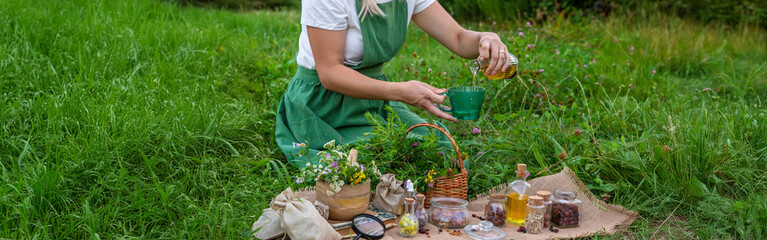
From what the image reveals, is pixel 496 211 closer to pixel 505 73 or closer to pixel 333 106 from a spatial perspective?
pixel 505 73

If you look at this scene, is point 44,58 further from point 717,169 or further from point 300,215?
point 717,169

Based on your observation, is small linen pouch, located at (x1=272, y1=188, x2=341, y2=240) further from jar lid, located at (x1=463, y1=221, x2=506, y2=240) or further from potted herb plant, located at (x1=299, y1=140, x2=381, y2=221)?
jar lid, located at (x1=463, y1=221, x2=506, y2=240)

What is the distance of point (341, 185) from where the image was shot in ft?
7.79

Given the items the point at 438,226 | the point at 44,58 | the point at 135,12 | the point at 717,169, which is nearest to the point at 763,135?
the point at 717,169

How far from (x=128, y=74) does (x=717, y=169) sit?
3220 millimetres

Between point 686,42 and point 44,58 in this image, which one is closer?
point 44,58

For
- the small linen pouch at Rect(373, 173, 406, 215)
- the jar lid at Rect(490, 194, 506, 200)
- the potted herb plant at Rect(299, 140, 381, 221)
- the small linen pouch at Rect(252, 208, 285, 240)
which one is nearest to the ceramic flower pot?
the potted herb plant at Rect(299, 140, 381, 221)

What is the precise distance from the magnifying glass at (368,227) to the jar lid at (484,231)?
1.12ft

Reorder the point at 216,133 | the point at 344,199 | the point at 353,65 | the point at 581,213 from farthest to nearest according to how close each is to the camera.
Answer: the point at 216,133 < the point at 353,65 < the point at 581,213 < the point at 344,199

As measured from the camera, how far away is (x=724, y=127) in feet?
10.7

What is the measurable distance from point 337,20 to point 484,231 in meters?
1.04

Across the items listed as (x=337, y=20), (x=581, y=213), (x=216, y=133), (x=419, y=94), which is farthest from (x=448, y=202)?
(x=216, y=133)

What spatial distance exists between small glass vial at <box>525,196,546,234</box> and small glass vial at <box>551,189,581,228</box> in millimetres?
91

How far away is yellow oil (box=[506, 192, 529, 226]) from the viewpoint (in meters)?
2.52
